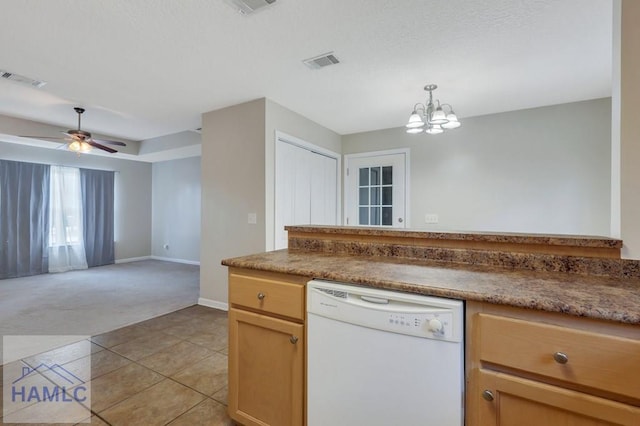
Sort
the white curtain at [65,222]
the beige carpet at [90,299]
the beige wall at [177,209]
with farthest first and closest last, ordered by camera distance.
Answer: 1. the beige wall at [177,209]
2. the white curtain at [65,222]
3. the beige carpet at [90,299]

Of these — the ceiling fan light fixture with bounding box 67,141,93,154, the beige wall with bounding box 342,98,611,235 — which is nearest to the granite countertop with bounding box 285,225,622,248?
the beige wall with bounding box 342,98,611,235

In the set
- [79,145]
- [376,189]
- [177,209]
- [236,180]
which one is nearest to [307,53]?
[236,180]

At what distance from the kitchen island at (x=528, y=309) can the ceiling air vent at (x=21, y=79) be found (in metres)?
3.16

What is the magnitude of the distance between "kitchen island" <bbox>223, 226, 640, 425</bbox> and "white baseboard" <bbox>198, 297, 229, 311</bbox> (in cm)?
209

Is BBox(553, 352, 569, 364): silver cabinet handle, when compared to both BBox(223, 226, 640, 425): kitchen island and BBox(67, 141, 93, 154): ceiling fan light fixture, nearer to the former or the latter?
BBox(223, 226, 640, 425): kitchen island

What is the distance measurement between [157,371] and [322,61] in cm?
280

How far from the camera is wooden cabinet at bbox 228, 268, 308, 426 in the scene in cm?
132

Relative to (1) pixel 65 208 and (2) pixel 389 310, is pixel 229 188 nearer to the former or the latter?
(2) pixel 389 310

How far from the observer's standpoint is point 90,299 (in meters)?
Answer: 3.85

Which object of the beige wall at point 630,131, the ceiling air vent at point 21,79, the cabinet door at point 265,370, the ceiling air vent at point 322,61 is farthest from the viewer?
the ceiling air vent at point 21,79

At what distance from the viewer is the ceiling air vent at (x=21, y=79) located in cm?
271

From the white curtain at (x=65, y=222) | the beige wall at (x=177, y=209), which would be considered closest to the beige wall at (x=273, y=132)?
the beige wall at (x=177, y=209)

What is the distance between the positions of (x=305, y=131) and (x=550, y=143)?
3024mm

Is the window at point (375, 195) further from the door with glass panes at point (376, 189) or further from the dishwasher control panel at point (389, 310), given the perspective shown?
the dishwasher control panel at point (389, 310)
